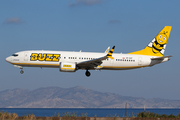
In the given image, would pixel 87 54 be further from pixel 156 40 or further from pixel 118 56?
pixel 156 40

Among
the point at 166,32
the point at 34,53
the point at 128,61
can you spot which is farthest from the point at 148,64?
the point at 34,53

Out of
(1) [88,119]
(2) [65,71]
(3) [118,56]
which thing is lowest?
(1) [88,119]

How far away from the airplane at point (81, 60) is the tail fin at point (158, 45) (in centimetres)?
115

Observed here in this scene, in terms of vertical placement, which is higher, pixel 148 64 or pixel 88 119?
pixel 148 64

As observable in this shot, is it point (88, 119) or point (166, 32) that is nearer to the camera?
point (88, 119)

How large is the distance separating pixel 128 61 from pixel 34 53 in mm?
17969

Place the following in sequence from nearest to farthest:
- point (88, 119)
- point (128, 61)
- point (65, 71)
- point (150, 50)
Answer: point (88, 119), point (65, 71), point (128, 61), point (150, 50)

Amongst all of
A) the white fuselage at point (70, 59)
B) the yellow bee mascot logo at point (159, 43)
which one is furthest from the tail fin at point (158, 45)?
the white fuselage at point (70, 59)

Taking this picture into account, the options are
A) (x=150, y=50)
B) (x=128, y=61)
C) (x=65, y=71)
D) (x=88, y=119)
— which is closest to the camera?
(x=88, y=119)

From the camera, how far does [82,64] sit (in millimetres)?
55031

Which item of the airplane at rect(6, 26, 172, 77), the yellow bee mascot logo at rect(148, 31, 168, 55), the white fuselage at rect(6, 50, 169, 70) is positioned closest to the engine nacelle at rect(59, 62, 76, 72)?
the airplane at rect(6, 26, 172, 77)

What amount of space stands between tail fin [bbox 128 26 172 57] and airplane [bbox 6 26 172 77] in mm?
1146

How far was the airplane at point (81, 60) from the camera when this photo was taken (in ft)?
179

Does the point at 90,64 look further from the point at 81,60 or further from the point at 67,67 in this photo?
the point at 67,67
